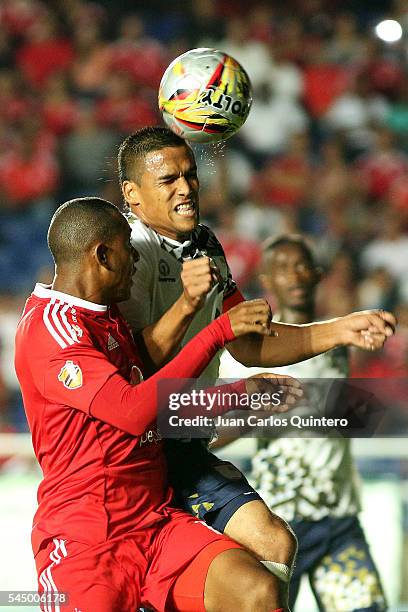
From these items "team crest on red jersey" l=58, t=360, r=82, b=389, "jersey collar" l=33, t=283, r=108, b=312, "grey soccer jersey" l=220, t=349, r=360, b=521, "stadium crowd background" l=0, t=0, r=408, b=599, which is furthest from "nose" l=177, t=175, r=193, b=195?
"stadium crowd background" l=0, t=0, r=408, b=599

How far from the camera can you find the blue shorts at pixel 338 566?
3865mm

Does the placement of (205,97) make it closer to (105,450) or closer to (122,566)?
(105,450)

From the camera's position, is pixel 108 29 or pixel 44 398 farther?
pixel 108 29

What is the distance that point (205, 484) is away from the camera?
9.91 ft

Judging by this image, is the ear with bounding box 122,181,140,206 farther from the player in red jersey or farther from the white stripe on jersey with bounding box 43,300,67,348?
the white stripe on jersey with bounding box 43,300,67,348

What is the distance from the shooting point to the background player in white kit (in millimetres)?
3885

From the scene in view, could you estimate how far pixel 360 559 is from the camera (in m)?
3.92

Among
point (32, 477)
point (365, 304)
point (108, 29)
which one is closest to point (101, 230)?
point (32, 477)

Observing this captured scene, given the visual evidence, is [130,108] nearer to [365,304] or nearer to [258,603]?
[365,304]

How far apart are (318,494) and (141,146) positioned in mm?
1691

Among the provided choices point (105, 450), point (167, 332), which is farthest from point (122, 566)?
point (167, 332)

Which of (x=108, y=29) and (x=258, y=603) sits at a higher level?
(x=108, y=29)

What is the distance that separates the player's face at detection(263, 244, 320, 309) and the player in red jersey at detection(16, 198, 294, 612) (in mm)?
1531

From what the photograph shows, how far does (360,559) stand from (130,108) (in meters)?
4.57
